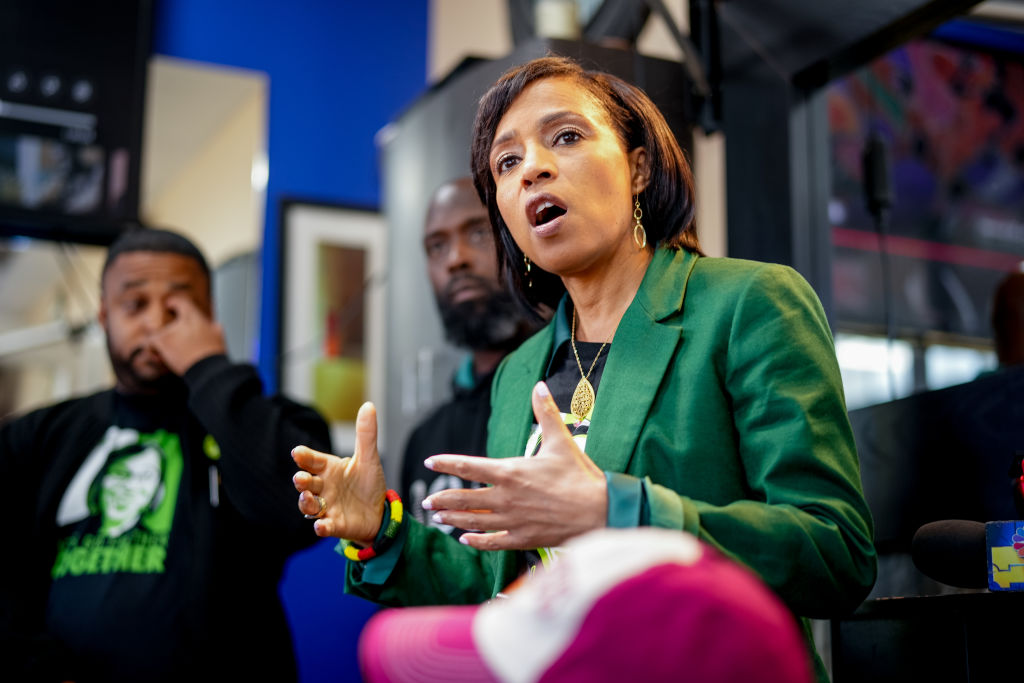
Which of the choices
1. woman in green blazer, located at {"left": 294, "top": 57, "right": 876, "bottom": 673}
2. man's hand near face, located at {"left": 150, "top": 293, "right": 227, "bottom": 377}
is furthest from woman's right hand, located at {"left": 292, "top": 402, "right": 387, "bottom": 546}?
man's hand near face, located at {"left": 150, "top": 293, "right": 227, "bottom": 377}

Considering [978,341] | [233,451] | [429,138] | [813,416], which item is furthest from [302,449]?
[978,341]

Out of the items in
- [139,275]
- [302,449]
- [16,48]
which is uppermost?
[16,48]

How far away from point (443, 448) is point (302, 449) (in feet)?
3.40

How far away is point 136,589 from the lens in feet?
6.45

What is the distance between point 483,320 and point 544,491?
1.29 metres

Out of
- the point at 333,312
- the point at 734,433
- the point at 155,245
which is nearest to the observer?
the point at 734,433

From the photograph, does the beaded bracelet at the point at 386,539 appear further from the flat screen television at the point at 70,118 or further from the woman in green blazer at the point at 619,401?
the flat screen television at the point at 70,118

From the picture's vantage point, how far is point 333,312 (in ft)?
11.3

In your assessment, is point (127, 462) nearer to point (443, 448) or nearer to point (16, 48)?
point (443, 448)

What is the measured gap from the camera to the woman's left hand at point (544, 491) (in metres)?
0.92

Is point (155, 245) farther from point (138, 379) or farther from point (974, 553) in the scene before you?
point (974, 553)

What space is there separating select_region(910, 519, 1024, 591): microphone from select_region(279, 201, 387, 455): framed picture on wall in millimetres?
2314

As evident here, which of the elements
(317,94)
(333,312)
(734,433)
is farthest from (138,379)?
(317,94)

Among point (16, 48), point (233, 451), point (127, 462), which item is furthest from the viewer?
point (16, 48)
